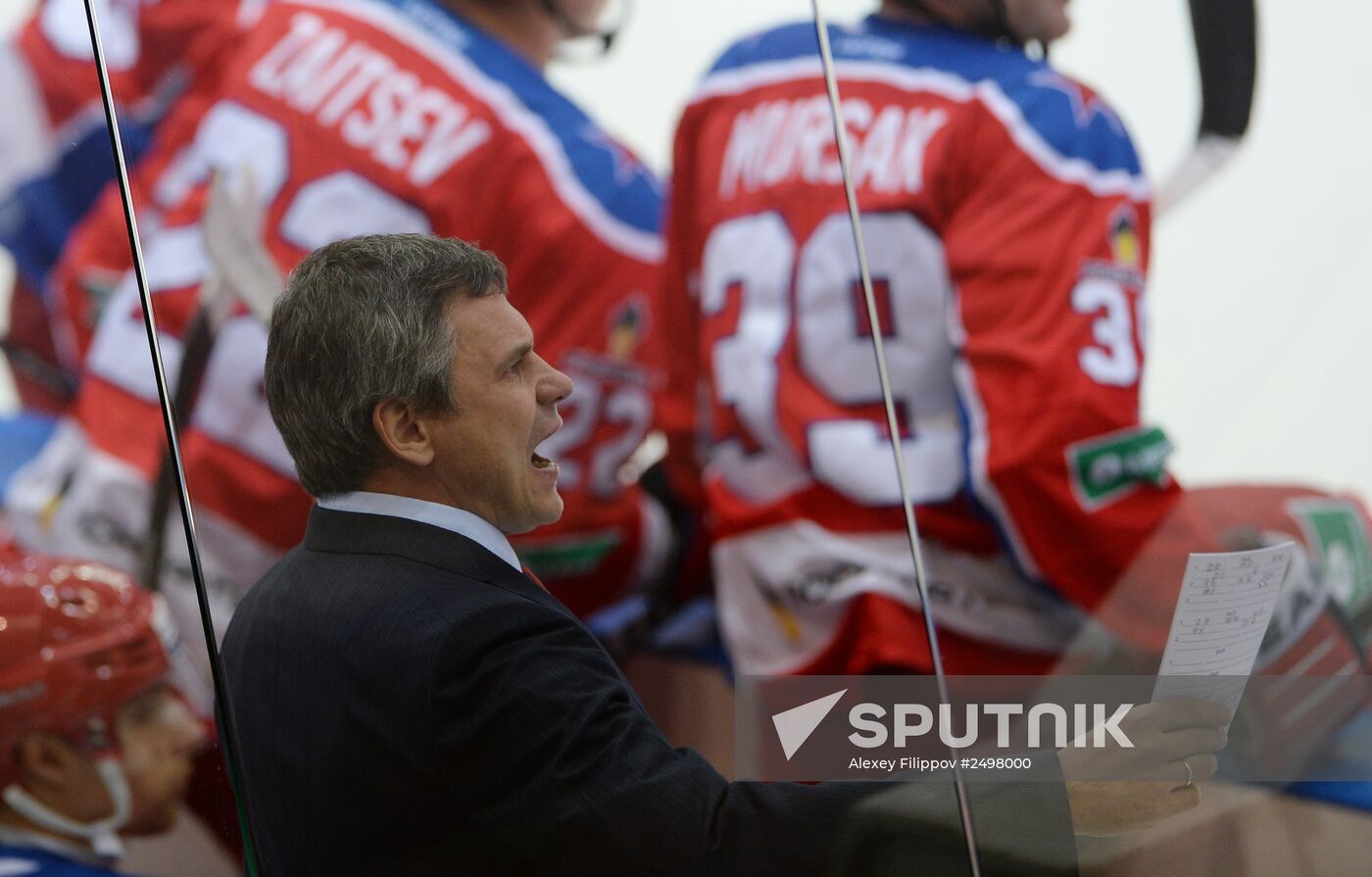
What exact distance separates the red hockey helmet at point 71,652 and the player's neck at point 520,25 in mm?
594

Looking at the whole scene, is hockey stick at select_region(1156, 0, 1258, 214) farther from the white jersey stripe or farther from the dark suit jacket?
the dark suit jacket

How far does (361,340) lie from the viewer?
888 mm

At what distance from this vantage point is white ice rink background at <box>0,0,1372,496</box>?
1.11m

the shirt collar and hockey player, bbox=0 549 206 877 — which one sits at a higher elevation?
the shirt collar

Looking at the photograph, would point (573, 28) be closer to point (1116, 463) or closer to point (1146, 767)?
point (1116, 463)

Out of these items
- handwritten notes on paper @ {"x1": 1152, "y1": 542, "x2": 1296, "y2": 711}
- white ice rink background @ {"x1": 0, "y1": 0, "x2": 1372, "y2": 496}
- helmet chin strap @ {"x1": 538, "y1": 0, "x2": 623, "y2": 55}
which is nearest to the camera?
handwritten notes on paper @ {"x1": 1152, "y1": 542, "x2": 1296, "y2": 711}

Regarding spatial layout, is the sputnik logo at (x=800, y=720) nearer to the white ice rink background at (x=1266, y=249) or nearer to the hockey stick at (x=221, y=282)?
the white ice rink background at (x=1266, y=249)

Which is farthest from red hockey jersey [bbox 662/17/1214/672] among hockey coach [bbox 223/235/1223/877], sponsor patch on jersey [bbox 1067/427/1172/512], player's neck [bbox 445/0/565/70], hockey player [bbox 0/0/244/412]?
hockey player [bbox 0/0/244/412]

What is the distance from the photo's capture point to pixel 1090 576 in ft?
3.79

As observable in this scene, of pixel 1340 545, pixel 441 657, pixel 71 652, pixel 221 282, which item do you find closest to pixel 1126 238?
pixel 1340 545

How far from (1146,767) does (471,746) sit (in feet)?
1.43

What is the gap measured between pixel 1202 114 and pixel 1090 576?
0.37 meters

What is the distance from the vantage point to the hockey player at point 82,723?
1.24m

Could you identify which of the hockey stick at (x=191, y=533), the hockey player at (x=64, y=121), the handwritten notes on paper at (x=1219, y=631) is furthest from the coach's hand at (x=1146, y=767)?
the hockey player at (x=64, y=121)
